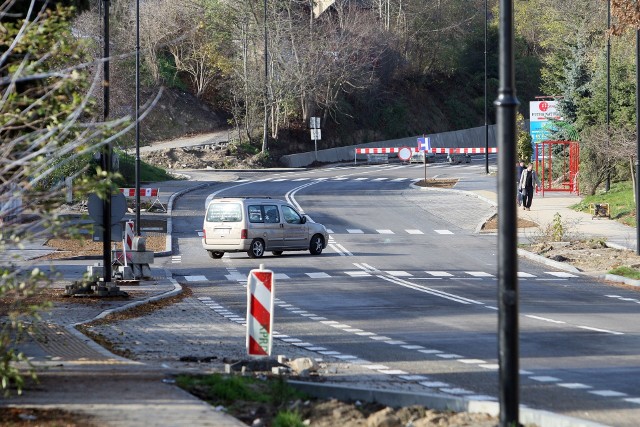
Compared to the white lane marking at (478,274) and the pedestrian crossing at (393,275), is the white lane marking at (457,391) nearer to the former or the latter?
the pedestrian crossing at (393,275)

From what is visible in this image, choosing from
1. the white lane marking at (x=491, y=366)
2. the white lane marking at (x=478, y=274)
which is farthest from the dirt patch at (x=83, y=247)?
the white lane marking at (x=491, y=366)

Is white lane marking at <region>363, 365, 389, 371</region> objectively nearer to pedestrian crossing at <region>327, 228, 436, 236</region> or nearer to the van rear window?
the van rear window

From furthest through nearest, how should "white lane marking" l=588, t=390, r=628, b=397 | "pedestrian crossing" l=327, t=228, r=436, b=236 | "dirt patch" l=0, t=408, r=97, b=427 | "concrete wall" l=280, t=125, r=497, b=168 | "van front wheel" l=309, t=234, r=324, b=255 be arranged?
"concrete wall" l=280, t=125, r=497, b=168 → "pedestrian crossing" l=327, t=228, r=436, b=236 → "van front wheel" l=309, t=234, r=324, b=255 → "white lane marking" l=588, t=390, r=628, b=397 → "dirt patch" l=0, t=408, r=97, b=427

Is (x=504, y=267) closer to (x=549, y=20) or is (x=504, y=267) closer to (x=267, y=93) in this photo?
(x=267, y=93)

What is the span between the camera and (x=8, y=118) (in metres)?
8.80

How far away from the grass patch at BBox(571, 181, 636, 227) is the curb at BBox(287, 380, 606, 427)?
28907 mm

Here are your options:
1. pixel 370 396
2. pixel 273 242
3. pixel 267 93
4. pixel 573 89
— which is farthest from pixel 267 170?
pixel 370 396

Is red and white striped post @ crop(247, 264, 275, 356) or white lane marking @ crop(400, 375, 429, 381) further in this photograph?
white lane marking @ crop(400, 375, 429, 381)

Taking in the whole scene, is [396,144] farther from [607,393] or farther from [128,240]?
[607,393]

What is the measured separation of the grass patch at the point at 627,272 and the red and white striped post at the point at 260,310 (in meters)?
15.7

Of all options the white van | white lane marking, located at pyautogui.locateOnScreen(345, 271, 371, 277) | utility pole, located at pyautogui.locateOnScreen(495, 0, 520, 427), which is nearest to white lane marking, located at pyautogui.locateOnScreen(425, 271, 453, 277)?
white lane marking, located at pyautogui.locateOnScreen(345, 271, 371, 277)

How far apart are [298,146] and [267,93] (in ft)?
20.0

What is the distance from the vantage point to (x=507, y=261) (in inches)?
330

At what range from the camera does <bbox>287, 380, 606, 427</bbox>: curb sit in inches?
357
